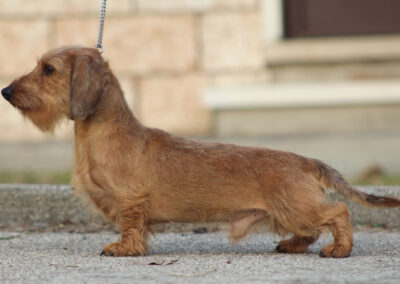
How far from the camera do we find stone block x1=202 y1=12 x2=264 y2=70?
8.23 meters

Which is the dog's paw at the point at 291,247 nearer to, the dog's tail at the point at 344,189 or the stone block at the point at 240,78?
the dog's tail at the point at 344,189

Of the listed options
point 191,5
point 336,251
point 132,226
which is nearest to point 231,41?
point 191,5

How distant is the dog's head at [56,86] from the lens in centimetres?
470

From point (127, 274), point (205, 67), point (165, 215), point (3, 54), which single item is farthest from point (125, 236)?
point (3, 54)

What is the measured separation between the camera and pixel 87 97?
467 centimetres

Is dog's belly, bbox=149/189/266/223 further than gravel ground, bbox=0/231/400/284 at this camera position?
Yes

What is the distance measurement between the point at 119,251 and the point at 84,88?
3.21 feet

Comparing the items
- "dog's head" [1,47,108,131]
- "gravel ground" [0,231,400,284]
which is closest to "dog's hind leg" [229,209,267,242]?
"gravel ground" [0,231,400,284]

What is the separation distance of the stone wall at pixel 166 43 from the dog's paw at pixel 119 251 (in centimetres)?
363

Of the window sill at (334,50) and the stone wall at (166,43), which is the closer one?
the window sill at (334,50)

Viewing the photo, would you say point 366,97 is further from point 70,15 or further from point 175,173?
point 175,173

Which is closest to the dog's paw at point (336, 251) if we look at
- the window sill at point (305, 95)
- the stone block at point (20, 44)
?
the window sill at point (305, 95)

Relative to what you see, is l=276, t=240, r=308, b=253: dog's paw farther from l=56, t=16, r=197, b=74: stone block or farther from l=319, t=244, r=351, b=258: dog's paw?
l=56, t=16, r=197, b=74: stone block

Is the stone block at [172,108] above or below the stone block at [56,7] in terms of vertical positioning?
below
